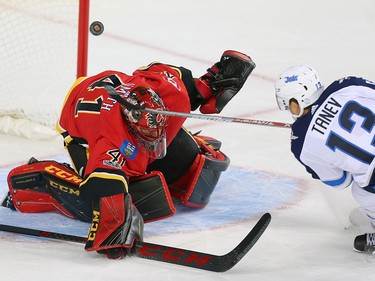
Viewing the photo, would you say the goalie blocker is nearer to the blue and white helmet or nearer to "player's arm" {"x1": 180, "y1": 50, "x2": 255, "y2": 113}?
"player's arm" {"x1": 180, "y1": 50, "x2": 255, "y2": 113}

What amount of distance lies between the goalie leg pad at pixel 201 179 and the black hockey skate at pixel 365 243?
0.65 metres

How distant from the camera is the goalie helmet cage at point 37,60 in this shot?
Answer: 4.49m

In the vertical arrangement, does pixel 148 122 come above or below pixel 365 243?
above

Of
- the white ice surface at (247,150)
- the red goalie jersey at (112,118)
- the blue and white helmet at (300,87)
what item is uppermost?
the blue and white helmet at (300,87)

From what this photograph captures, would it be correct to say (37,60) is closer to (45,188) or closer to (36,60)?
(36,60)

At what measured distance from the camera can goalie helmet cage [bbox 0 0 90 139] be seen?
449 cm

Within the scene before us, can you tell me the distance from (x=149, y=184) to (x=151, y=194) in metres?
0.04

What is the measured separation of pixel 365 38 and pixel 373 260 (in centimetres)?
312

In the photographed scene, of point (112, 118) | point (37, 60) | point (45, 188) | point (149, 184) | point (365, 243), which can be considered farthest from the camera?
point (37, 60)

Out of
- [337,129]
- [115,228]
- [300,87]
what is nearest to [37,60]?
[115,228]

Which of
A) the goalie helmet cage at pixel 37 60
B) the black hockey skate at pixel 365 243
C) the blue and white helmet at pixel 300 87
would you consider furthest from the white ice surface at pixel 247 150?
the blue and white helmet at pixel 300 87

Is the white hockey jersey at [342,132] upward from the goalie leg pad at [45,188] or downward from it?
upward

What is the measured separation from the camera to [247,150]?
4363 mm

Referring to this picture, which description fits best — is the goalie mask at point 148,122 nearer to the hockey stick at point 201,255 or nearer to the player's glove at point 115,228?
the player's glove at point 115,228
